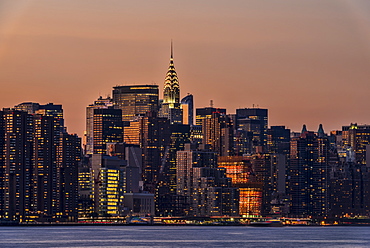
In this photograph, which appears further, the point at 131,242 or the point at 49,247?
the point at 131,242

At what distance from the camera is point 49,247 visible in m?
178

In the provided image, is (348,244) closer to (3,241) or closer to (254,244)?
(254,244)

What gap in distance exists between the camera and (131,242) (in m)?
195

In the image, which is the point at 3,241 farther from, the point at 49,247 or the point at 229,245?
the point at 229,245

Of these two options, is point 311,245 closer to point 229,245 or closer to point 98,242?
point 229,245

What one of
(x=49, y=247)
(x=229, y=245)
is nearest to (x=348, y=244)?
(x=229, y=245)

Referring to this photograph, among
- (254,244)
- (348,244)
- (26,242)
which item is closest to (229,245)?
(254,244)

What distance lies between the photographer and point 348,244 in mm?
196375

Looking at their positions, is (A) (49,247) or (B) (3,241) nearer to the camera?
(A) (49,247)

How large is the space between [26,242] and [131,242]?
1779 centimetres

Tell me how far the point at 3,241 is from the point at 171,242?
94.9 ft

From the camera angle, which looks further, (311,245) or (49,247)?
(311,245)

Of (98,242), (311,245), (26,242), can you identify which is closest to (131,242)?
(98,242)

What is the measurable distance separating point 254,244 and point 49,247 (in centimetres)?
3633
